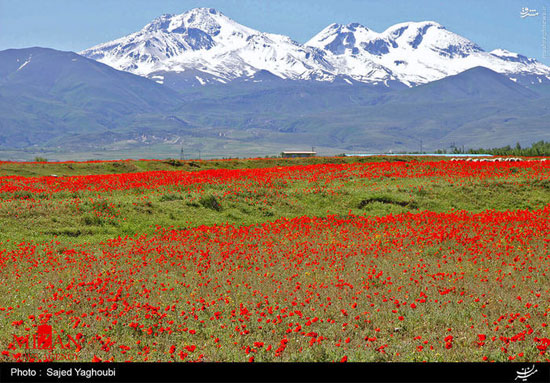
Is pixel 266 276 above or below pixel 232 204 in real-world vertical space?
below

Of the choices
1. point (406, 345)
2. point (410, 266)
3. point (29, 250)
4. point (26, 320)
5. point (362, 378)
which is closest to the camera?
point (362, 378)

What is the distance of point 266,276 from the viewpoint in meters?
15.4

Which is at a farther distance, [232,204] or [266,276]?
[232,204]

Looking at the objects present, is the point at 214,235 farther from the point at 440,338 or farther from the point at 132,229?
the point at 440,338

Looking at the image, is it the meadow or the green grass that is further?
the green grass

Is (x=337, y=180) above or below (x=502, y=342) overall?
above

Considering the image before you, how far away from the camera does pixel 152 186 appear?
112 ft

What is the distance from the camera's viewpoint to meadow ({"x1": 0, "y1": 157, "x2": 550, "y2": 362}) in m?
10.4

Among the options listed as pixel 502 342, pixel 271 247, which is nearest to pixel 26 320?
pixel 271 247

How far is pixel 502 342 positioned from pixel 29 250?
16998 millimetres

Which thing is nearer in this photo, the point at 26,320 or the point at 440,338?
the point at 440,338

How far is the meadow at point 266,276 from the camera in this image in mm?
10398

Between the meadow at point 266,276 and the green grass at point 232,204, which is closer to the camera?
the meadow at point 266,276

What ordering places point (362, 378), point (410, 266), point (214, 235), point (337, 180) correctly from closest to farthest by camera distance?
point (362, 378)
point (410, 266)
point (214, 235)
point (337, 180)
